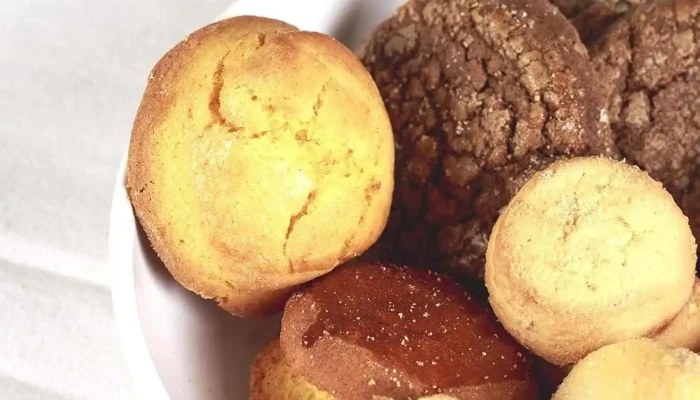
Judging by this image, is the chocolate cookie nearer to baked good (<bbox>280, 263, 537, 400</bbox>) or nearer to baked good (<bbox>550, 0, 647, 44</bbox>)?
baked good (<bbox>550, 0, 647, 44</bbox>)

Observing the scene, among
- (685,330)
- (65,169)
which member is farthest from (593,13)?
(65,169)

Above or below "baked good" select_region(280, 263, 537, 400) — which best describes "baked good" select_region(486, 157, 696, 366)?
above

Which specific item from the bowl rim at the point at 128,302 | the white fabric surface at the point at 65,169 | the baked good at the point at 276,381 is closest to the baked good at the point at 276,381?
the baked good at the point at 276,381

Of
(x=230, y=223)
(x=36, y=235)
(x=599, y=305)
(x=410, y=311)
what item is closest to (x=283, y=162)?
(x=230, y=223)

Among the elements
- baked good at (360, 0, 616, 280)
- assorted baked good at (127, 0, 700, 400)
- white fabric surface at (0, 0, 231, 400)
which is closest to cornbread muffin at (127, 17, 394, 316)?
assorted baked good at (127, 0, 700, 400)

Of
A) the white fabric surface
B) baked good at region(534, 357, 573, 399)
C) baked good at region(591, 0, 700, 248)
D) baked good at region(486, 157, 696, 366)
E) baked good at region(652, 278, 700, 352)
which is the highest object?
baked good at region(591, 0, 700, 248)

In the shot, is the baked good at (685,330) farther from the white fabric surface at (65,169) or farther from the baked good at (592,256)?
the white fabric surface at (65,169)

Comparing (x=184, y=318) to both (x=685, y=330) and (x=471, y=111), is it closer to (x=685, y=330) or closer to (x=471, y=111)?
(x=471, y=111)
